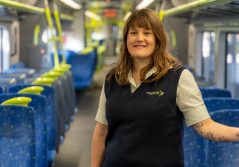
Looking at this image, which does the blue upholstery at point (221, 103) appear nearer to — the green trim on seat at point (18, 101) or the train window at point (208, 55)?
the green trim on seat at point (18, 101)

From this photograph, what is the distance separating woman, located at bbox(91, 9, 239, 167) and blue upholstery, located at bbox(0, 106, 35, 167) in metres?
0.99

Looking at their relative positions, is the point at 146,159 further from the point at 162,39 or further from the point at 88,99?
the point at 88,99

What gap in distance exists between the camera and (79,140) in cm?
677

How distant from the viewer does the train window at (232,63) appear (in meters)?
6.67

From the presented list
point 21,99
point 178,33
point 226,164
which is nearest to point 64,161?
point 21,99

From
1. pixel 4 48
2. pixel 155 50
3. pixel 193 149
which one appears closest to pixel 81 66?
pixel 4 48

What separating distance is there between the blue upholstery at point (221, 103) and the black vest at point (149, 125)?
1441 mm

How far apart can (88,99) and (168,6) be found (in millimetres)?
3126

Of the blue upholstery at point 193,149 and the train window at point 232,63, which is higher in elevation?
the train window at point 232,63

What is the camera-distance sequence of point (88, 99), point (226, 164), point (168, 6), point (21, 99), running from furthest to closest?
point (88, 99) < point (168, 6) < point (21, 99) < point (226, 164)

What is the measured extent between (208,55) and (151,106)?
6.53 meters

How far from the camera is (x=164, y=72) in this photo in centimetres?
202

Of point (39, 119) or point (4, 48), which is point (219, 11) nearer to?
point (39, 119)

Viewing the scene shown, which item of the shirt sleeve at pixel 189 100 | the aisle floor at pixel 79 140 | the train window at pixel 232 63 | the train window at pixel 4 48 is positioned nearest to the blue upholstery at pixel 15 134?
the shirt sleeve at pixel 189 100
